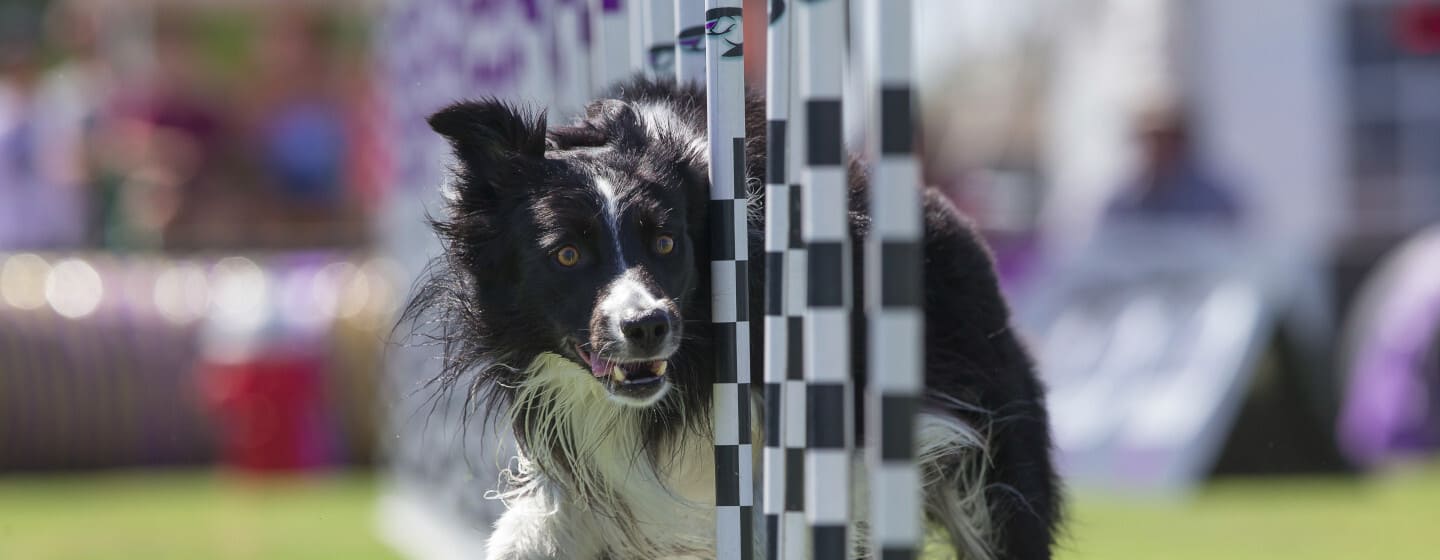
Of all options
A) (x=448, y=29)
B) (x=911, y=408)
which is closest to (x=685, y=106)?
(x=911, y=408)

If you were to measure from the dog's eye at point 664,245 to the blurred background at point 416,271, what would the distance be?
4.03 metres

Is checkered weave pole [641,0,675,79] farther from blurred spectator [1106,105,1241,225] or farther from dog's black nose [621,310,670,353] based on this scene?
blurred spectator [1106,105,1241,225]

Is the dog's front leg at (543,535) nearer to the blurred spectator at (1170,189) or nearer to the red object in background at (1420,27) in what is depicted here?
the blurred spectator at (1170,189)

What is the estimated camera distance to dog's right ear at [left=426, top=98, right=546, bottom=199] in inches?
190

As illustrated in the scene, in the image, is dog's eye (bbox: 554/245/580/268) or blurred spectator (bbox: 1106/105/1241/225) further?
blurred spectator (bbox: 1106/105/1241/225)

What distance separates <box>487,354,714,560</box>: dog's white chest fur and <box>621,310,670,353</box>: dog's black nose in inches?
21.1

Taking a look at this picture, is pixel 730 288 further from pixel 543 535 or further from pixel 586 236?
pixel 543 535

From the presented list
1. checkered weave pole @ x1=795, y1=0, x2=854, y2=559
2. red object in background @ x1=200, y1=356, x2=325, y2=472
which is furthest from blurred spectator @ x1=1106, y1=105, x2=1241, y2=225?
checkered weave pole @ x1=795, y1=0, x2=854, y2=559

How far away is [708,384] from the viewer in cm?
493

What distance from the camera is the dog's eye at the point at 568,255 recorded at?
473 centimetres

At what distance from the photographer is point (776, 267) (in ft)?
13.8

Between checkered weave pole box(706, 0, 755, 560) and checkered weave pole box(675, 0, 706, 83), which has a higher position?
checkered weave pole box(675, 0, 706, 83)

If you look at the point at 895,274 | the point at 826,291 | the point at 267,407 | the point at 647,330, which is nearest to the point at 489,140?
the point at 647,330

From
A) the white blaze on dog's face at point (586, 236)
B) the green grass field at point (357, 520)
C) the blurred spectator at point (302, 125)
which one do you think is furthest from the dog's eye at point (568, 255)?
the blurred spectator at point (302, 125)
